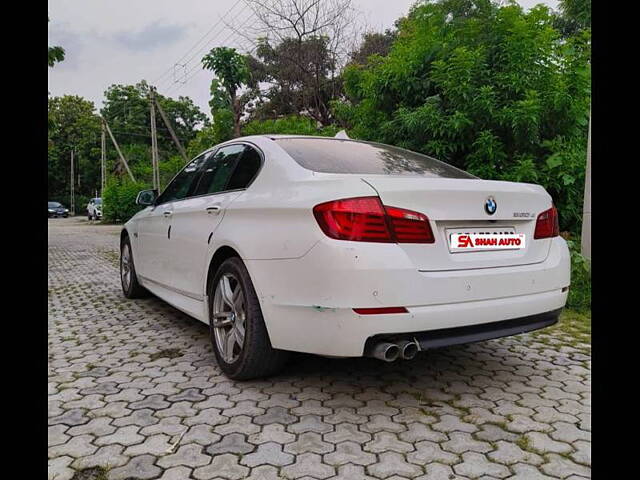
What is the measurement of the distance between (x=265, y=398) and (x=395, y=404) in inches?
26.9

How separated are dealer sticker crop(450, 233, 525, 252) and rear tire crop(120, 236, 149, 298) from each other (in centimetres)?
382

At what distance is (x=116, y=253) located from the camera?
1172 centimetres

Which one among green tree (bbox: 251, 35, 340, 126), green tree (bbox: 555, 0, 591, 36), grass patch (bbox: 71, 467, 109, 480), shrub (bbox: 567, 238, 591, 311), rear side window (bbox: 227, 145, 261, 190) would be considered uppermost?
green tree (bbox: 555, 0, 591, 36)

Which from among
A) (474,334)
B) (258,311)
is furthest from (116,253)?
(474,334)

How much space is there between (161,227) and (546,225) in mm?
2945

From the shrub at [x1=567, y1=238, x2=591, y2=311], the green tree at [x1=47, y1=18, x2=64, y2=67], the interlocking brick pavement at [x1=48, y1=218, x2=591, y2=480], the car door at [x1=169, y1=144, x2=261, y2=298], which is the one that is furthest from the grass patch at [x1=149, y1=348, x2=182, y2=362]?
the green tree at [x1=47, y1=18, x2=64, y2=67]

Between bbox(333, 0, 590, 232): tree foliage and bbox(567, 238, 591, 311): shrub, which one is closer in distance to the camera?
bbox(567, 238, 591, 311): shrub

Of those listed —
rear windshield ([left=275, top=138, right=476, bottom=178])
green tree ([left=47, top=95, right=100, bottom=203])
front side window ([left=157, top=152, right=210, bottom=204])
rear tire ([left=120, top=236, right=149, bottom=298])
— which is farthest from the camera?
green tree ([left=47, top=95, right=100, bottom=203])

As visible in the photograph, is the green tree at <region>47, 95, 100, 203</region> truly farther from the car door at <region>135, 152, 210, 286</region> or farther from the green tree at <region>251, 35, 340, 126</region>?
the car door at <region>135, 152, 210, 286</region>

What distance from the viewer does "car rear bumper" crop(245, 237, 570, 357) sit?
7.64 feet

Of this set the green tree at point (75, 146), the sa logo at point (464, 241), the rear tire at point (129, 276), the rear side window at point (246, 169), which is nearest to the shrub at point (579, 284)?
the sa logo at point (464, 241)
